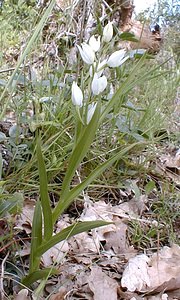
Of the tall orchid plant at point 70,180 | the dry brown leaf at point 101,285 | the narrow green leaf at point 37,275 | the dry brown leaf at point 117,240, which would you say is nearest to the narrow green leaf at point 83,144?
the tall orchid plant at point 70,180

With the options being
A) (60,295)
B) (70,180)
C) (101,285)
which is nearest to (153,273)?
(101,285)

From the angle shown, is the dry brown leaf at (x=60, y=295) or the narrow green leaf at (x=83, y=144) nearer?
the narrow green leaf at (x=83, y=144)

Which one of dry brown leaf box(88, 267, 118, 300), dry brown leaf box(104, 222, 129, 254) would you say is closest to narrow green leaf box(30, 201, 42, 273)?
dry brown leaf box(88, 267, 118, 300)

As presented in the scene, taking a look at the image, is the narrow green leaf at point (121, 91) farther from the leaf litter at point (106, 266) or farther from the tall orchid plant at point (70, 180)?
the leaf litter at point (106, 266)

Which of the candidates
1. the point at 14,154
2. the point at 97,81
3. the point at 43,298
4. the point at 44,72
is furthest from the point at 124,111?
the point at 43,298

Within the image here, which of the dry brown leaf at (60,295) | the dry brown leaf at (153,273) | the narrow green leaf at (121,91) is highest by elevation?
the narrow green leaf at (121,91)

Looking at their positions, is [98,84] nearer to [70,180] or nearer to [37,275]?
[70,180]

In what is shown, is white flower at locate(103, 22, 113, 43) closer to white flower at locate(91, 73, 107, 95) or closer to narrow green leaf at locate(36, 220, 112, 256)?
white flower at locate(91, 73, 107, 95)

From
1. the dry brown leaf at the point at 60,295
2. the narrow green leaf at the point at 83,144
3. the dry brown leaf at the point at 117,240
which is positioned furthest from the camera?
the dry brown leaf at the point at 117,240
